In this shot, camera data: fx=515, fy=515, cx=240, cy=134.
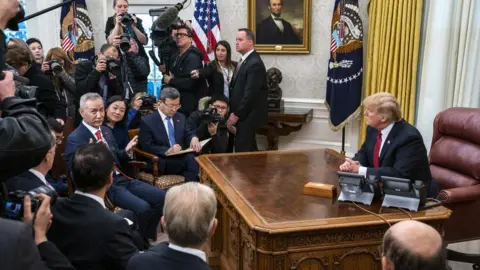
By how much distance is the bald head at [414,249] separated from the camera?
154 centimetres

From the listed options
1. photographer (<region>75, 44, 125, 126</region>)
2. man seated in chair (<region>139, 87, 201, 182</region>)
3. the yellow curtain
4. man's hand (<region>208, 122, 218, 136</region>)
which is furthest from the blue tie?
the yellow curtain

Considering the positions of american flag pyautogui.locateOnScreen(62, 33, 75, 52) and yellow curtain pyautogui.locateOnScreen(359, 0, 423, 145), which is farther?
american flag pyautogui.locateOnScreen(62, 33, 75, 52)

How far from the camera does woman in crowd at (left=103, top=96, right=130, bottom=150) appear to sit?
14.1 feet

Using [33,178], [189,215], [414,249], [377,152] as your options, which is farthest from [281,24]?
[414,249]

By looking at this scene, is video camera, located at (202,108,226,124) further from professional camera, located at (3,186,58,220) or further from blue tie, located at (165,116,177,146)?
professional camera, located at (3,186,58,220)

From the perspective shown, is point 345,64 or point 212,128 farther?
point 345,64

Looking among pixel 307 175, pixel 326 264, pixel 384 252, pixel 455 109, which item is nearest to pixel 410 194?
pixel 326 264

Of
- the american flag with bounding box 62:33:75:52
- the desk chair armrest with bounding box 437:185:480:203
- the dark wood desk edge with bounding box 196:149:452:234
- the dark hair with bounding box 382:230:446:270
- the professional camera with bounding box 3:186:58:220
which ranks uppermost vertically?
the american flag with bounding box 62:33:75:52

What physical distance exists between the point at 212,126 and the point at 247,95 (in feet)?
1.78

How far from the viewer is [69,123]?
4668 mm

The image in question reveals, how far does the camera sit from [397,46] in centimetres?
576

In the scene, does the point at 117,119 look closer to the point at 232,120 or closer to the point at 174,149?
the point at 174,149

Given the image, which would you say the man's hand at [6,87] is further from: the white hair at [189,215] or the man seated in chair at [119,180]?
the man seated in chair at [119,180]

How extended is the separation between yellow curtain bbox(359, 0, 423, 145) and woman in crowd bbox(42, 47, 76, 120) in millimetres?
3386
